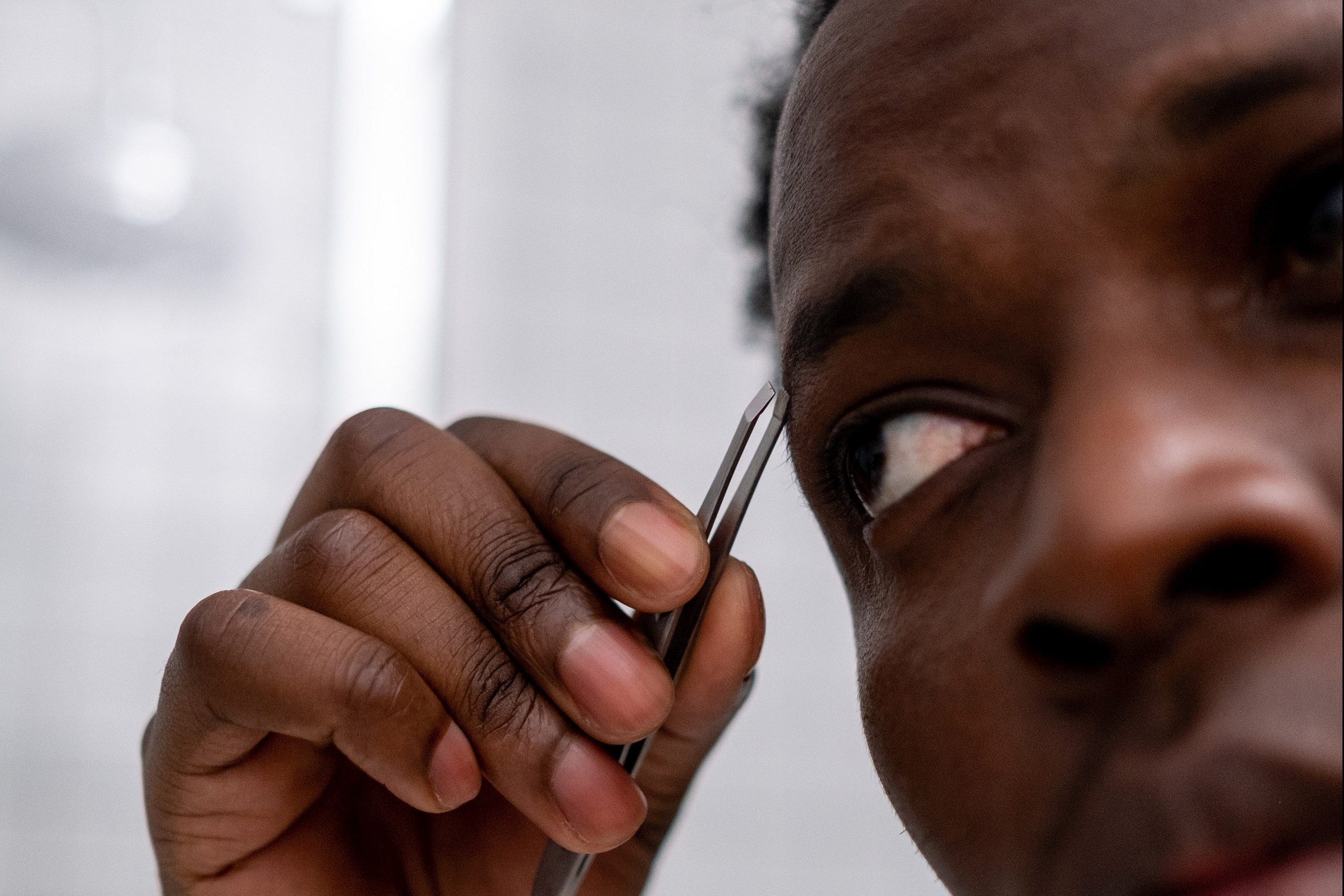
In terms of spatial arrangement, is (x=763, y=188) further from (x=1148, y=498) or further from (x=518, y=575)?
(x=1148, y=498)

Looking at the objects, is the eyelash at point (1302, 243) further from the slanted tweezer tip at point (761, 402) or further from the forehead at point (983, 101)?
the slanted tweezer tip at point (761, 402)

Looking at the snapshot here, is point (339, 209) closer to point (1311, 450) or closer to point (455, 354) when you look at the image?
point (455, 354)

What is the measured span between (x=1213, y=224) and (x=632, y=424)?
4.82ft

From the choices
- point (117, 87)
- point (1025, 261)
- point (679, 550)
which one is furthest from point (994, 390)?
point (117, 87)

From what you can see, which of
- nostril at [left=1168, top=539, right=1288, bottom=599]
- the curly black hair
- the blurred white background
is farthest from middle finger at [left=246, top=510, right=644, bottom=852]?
the blurred white background

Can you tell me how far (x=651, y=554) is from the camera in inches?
27.2

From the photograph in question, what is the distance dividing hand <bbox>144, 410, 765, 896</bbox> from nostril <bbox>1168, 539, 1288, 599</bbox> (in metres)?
0.31

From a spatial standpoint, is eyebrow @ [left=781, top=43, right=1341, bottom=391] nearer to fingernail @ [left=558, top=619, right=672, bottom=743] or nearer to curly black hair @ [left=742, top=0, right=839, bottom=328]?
fingernail @ [left=558, top=619, right=672, bottom=743]

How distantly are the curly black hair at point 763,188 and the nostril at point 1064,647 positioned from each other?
69cm

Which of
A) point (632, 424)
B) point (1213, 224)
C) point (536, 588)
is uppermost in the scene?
point (1213, 224)

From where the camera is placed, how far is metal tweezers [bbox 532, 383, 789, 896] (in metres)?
0.73

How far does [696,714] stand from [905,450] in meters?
0.29

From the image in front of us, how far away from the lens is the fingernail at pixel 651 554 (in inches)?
27.2

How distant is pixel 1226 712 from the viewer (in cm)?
42
